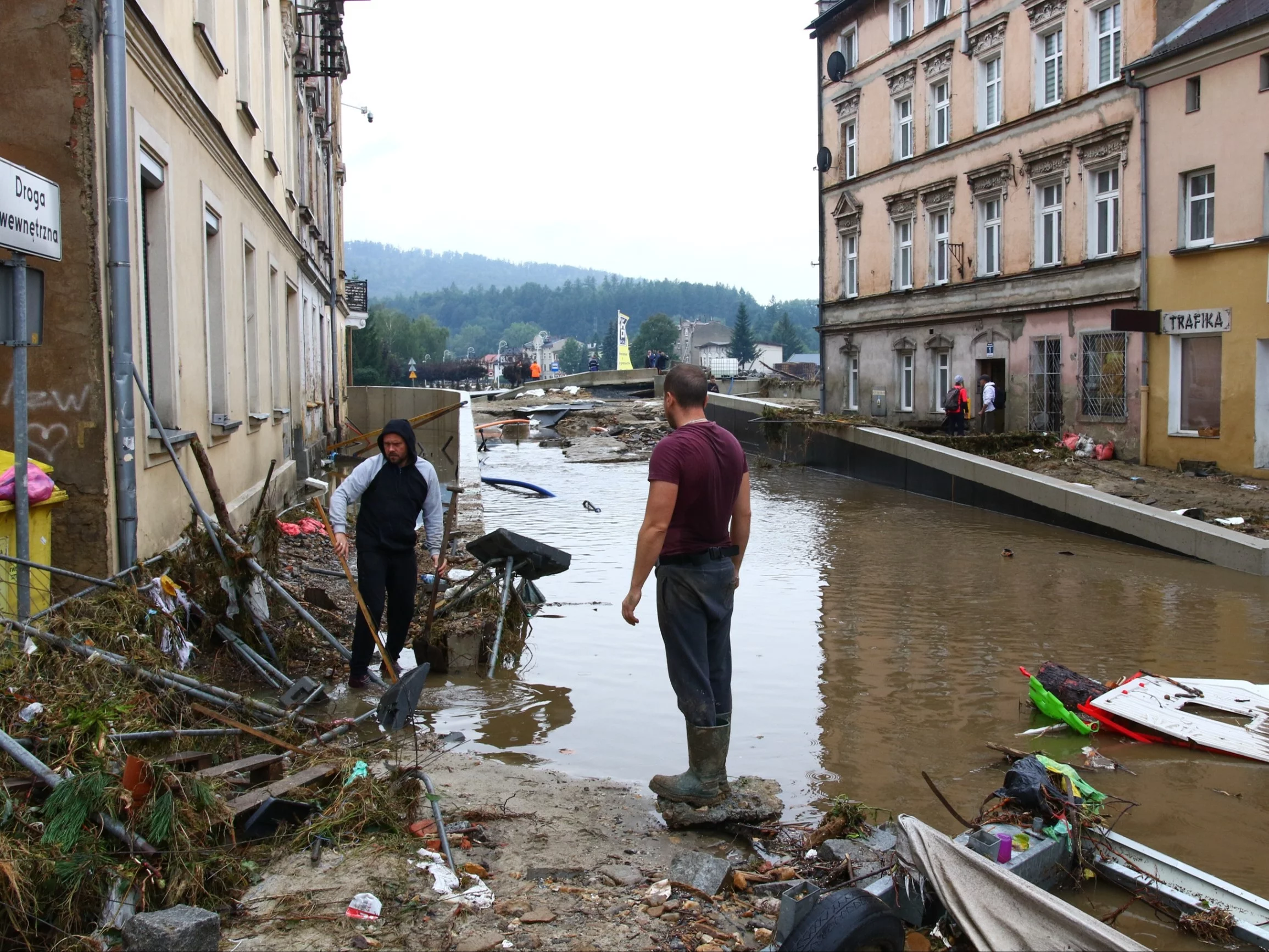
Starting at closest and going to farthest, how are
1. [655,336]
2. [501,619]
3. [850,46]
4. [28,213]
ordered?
1. [28,213]
2. [501,619]
3. [850,46]
4. [655,336]

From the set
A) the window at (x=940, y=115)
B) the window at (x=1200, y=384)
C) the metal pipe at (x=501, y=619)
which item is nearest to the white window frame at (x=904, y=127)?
the window at (x=940, y=115)

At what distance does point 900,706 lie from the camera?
709cm

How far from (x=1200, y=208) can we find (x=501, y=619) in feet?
59.9

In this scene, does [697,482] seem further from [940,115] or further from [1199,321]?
[940,115]

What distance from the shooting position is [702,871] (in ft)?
13.9

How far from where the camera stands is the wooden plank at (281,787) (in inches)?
169

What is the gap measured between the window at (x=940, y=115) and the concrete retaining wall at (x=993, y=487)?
323 inches

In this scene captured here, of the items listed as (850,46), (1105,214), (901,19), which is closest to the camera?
(1105,214)

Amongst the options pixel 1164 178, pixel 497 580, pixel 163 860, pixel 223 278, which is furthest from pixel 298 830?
pixel 1164 178

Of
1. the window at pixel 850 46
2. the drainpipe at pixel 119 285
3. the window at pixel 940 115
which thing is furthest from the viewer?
the window at pixel 850 46

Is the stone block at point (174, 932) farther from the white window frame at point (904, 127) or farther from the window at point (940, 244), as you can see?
the white window frame at point (904, 127)

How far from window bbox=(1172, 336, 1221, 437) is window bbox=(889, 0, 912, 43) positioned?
13818mm

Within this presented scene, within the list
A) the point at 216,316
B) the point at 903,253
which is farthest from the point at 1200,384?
the point at 216,316

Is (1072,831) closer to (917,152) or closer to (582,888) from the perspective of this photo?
(582,888)
